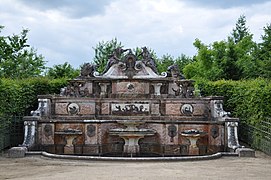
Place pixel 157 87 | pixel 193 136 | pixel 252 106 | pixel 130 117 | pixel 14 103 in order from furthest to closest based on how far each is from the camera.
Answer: pixel 157 87 < pixel 130 117 < pixel 14 103 < pixel 252 106 < pixel 193 136

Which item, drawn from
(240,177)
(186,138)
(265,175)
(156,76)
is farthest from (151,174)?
(156,76)

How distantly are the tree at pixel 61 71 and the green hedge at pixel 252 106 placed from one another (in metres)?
17.2

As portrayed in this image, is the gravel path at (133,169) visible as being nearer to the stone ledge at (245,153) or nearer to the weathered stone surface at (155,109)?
the stone ledge at (245,153)

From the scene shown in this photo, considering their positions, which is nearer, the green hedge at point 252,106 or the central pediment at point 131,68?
the green hedge at point 252,106

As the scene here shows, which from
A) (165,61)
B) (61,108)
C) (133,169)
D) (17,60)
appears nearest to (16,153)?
(61,108)

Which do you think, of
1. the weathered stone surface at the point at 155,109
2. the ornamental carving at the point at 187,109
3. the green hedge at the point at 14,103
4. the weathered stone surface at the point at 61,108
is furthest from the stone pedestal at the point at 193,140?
the green hedge at the point at 14,103

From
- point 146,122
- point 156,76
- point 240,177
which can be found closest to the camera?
point 240,177

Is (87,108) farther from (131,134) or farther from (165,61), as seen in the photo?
(165,61)

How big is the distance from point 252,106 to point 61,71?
22.8 meters

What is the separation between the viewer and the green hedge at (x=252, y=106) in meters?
17.9

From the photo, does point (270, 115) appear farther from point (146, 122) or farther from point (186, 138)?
point (146, 122)

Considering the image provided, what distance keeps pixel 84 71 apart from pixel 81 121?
4844 millimetres

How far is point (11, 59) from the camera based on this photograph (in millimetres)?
36875

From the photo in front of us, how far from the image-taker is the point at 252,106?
63.2ft
